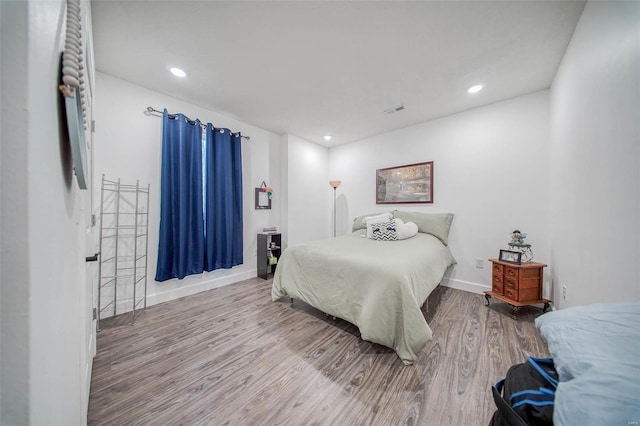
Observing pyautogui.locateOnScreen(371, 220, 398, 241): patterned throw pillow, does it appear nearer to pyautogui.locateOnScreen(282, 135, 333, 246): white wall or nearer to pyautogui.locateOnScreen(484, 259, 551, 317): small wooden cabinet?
pyautogui.locateOnScreen(484, 259, 551, 317): small wooden cabinet

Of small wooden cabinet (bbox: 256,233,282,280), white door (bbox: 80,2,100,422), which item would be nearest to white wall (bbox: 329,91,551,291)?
small wooden cabinet (bbox: 256,233,282,280)

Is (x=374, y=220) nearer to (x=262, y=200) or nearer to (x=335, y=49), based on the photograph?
(x=262, y=200)

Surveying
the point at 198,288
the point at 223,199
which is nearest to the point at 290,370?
the point at 198,288

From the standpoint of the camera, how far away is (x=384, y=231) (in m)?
2.82

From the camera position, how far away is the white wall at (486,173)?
2.43 meters

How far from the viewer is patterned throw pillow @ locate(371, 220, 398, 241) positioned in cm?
275

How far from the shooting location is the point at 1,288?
0.29m

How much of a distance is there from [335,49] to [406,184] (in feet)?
7.46

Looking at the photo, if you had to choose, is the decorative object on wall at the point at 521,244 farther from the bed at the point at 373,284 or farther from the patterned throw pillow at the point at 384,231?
the patterned throw pillow at the point at 384,231

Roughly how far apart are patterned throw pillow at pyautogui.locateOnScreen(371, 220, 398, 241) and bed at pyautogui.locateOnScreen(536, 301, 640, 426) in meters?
2.05

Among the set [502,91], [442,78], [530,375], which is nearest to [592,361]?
[530,375]

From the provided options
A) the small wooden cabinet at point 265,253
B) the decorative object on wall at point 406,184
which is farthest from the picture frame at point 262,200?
the decorative object on wall at point 406,184

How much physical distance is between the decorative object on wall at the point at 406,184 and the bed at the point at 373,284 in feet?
2.91

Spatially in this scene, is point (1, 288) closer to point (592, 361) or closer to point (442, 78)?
point (592, 361)
